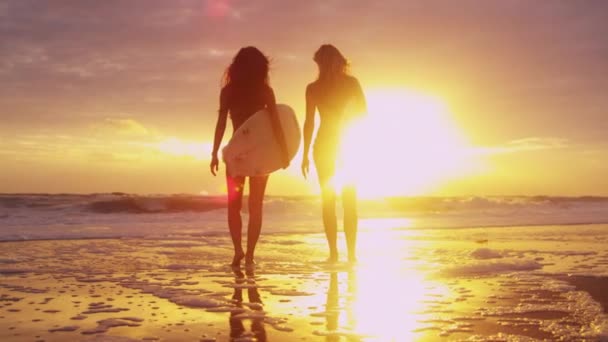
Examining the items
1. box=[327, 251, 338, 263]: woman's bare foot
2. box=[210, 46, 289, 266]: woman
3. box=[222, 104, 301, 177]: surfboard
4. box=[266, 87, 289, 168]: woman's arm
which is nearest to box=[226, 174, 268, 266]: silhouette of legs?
box=[210, 46, 289, 266]: woman

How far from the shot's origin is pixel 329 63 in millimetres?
6570

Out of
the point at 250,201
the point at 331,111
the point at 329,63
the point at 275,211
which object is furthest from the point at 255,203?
the point at 275,211

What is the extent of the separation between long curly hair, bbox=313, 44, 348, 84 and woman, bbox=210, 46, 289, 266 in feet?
2.09

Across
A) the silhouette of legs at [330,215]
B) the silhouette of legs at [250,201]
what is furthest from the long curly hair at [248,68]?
the silhouette of legs at [330,215]

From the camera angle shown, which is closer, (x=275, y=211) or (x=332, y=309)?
(x=332, y=309)

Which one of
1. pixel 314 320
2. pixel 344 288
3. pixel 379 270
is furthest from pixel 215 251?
pixel 314 320

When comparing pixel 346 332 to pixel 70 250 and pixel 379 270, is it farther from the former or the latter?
pixel 70 250

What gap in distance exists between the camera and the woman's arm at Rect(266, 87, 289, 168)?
20.5ft

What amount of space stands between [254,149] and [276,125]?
34cm

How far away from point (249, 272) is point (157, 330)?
2486 mm

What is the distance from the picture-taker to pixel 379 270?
5.45m

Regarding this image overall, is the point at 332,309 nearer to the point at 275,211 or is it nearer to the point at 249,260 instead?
the point at 249,260

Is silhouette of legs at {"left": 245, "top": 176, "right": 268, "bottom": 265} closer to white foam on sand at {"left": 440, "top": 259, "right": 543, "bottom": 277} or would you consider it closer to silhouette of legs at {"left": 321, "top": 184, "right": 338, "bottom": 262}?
silhouette of legs at {"left": 321, "top": 184, "right": 338, "bottom": 262}

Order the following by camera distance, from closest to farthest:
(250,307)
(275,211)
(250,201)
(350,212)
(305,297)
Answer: (250,307) < (305,297) < (250,201) < (350,212) < (275,211)
